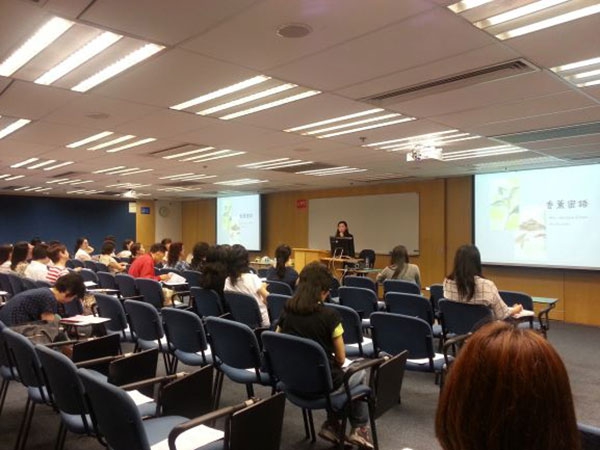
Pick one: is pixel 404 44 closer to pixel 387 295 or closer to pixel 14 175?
pixel 387 295

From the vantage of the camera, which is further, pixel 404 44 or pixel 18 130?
pixel 18 130

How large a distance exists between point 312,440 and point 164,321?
1.53m

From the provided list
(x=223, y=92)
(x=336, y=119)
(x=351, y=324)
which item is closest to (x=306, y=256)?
(x=336, y=119)

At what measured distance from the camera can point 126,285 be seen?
6379mm

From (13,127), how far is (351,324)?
4.52 m

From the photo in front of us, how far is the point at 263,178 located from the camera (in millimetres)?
10242

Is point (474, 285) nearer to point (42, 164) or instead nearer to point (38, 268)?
point (38, 268)

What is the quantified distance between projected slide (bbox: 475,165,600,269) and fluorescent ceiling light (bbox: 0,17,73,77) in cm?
780

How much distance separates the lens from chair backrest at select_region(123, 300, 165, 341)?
398cm

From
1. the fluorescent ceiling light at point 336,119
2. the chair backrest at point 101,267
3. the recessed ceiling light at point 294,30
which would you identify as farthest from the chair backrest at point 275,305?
the chair backrest at point 101,267

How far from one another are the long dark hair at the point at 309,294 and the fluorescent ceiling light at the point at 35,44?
82.5 inches

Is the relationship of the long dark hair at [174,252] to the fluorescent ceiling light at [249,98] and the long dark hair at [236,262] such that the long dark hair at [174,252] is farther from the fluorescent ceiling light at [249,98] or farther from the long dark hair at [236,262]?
the fluorescent ceiling light at [249,98]

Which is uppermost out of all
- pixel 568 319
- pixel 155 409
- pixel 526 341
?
pixel 526 341

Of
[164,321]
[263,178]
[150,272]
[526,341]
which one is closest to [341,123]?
[164,321]
